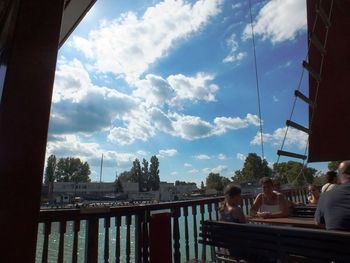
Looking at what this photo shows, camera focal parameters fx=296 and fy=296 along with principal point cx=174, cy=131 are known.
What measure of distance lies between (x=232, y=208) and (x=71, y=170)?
79572 mm

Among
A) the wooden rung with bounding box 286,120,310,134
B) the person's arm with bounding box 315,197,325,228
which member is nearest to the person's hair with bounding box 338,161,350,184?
the person's arm with bounding box 315,197,325,228

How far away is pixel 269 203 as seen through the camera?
11.7 ft

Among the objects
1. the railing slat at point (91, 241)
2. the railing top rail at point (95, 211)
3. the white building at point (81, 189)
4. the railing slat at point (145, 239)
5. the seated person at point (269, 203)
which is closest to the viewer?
the railing top rail at point (95, 211)

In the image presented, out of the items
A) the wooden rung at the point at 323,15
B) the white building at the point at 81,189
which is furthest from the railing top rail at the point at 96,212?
the white building at the point at 81,189

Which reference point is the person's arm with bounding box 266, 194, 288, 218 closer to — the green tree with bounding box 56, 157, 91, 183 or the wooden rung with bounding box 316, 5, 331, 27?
the wooden rung with bounding box 316, 5, 331, 27

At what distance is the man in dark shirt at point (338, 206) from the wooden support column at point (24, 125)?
1930mm

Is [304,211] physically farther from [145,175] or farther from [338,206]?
[145,175]

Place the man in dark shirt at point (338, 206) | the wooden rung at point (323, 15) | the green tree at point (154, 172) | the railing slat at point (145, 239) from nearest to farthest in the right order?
1. the man in dark shirt at point (338, 206)
2. the railing slat at point (145, 239)
3. the wooden rung at point (323, 15)
4. the green tree at point (154, 172)

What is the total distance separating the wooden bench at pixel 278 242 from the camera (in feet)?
5.56

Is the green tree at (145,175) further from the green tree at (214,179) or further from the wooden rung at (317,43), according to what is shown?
the wooden rung at (317,43)

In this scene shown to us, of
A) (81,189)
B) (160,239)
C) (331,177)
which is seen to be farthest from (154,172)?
(160,239)

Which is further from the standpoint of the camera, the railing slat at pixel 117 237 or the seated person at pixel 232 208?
the seated person at pixel 232 208

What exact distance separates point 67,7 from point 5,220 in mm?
1981

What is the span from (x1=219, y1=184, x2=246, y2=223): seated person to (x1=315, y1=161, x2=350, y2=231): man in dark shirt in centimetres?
80
